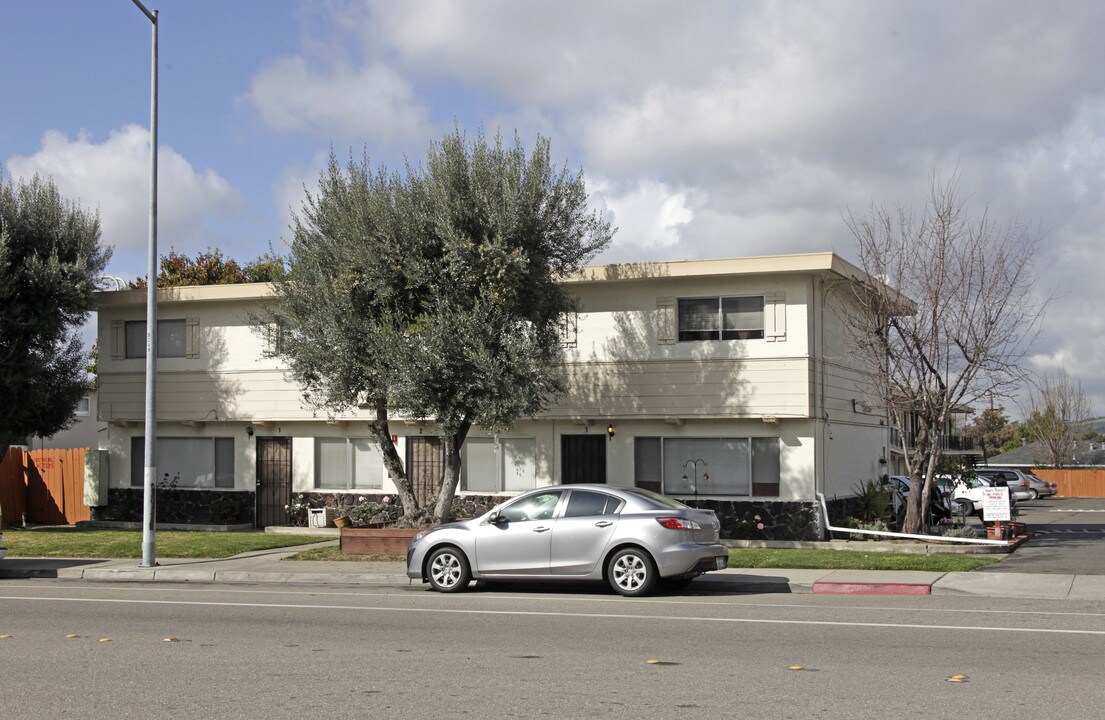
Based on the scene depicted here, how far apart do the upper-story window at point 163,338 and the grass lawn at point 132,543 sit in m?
4.22

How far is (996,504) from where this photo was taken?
2095 centimetres

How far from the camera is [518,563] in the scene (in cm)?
1489

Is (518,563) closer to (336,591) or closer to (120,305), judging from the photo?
(336,591)

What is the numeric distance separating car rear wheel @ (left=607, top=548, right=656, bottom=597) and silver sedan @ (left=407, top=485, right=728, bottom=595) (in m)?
0.01

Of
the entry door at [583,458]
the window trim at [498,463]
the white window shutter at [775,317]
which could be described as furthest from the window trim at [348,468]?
the white window shutter at [775,317]

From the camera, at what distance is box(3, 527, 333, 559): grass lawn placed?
21078 mm

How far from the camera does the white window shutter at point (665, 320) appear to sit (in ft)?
73.5

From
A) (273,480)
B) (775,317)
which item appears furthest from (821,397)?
(273,480)

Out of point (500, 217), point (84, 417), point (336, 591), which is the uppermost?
point (500, 217)

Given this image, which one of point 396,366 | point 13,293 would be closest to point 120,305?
point 13,293

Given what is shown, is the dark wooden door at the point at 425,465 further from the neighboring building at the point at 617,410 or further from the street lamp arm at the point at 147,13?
the street lamp arm at the point at 147,13

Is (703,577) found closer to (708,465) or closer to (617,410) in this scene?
(708,465)

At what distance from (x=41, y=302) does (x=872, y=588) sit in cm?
1904

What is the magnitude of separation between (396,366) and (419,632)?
26.3 ft
